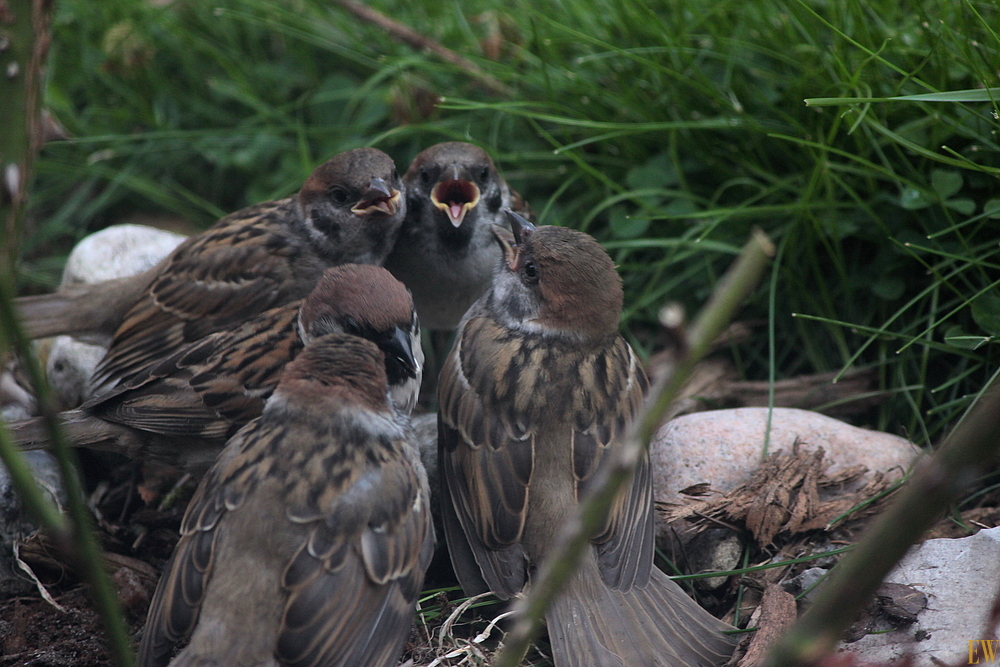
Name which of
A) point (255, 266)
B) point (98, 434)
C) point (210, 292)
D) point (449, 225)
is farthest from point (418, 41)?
point (98, 434)

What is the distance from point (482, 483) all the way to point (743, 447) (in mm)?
1085

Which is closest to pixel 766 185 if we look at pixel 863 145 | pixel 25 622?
pixel 863 145

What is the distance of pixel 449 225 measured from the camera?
405 cm

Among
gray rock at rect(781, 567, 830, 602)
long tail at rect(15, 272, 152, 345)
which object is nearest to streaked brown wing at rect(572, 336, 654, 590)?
gray rock at rect(781, 567, 830, 602)

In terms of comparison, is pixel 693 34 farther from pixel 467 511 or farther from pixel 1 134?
pixel 1 134

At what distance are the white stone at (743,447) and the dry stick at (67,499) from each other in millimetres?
2316

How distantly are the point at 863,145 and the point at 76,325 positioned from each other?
12.0 ft

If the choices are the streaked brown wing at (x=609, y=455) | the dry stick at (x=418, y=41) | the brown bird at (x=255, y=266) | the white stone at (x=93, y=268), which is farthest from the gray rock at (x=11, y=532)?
the dry stick at (x=418, y=41)

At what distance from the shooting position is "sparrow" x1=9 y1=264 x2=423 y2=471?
10.8 feet

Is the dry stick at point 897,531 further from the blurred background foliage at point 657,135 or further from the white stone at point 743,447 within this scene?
the blurred background foliage at point 657,135

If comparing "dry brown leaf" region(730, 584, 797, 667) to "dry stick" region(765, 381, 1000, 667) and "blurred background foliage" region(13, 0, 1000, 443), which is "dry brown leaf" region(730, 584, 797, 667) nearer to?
"blurred background foliage" region(13, 0, 1000, 443)

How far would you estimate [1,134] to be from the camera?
6.12 feet

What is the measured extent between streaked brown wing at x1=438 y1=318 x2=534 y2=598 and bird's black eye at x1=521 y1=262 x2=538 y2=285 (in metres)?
0.37

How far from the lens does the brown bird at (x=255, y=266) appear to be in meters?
3.97
